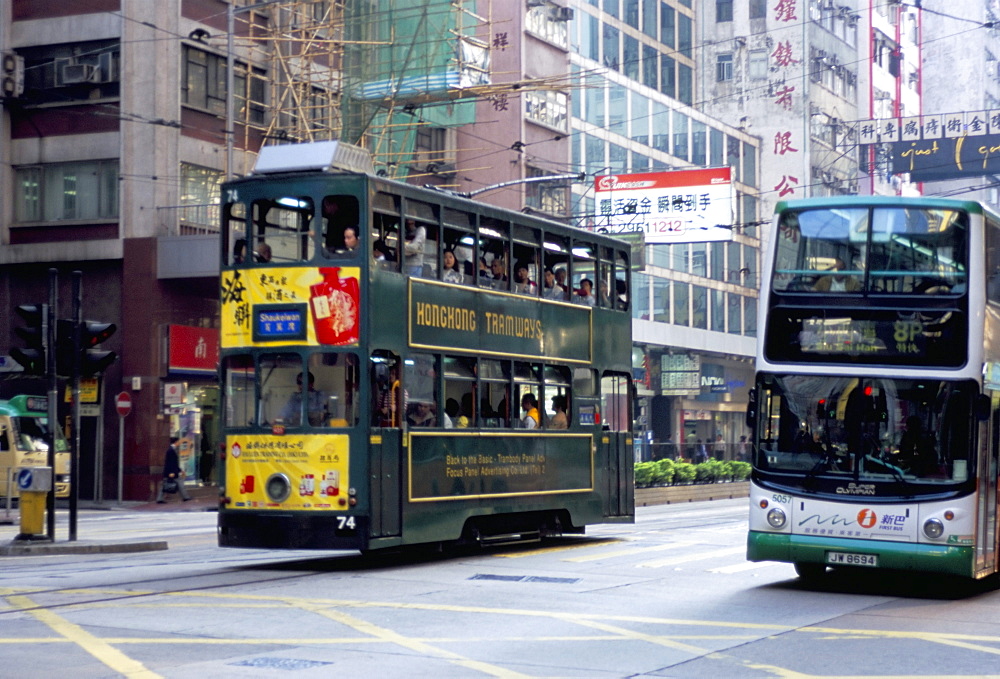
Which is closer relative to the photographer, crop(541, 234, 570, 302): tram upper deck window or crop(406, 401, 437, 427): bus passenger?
crop(406, 401, 437, 427): bus passenger

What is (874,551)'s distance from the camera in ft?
45.4

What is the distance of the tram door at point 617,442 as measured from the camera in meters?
20.6

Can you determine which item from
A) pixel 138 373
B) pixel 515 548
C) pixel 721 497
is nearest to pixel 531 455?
pixel 515 548

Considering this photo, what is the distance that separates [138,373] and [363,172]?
73.4 ft

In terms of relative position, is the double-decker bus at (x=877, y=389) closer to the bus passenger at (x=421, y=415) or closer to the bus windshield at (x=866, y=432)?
the bus windshield at (x=866, y=432)

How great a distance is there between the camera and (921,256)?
46.3ft

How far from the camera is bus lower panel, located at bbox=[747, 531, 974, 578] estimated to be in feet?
44.8

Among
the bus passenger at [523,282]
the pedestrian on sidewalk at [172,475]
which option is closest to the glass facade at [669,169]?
the pedestrian on sidewalk at [172,475]

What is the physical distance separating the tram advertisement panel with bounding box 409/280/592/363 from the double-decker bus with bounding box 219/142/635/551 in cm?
2

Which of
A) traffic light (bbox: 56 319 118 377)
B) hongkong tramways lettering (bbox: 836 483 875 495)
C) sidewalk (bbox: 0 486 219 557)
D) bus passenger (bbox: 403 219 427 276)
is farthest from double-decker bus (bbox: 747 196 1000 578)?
traffic light (bbox: 56 319 118 377)

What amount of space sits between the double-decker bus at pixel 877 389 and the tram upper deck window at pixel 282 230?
483 cm

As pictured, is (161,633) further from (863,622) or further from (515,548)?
(515,548)

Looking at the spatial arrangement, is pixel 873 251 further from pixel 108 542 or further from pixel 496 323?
pixel 108 542

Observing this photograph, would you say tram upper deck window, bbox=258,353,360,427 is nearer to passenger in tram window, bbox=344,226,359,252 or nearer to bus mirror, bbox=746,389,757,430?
passenger in tram window, bbox=344,226,359,252
